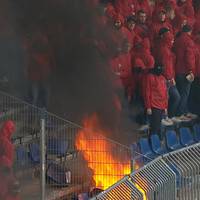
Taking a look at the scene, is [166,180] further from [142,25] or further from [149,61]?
[142,25]

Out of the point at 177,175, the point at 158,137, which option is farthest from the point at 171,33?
the point at 177,175

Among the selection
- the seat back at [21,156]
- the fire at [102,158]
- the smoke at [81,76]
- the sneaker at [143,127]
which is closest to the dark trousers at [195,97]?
the sneaker at [143,127]

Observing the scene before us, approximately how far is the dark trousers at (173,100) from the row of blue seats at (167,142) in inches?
20.0

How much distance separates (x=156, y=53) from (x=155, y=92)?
1.22m

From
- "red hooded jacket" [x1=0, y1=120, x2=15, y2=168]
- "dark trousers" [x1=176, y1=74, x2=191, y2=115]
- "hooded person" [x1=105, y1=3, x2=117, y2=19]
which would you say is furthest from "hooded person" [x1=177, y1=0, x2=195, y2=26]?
"red hooded jacket" [x1=0, y1=120, x2=15, y2=168]

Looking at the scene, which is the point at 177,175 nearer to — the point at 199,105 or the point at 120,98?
the point at 120,98

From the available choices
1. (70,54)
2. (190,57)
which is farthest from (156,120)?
(70,54)

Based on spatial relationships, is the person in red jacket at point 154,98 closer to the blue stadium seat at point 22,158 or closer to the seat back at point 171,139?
the seat back at point 171,139

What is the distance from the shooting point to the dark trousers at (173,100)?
14.1 meters

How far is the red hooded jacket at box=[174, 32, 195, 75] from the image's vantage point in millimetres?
14234

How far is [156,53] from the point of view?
46.2 ft

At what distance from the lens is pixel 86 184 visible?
10258mm

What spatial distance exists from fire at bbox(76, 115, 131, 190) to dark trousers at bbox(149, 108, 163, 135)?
9.80 ft

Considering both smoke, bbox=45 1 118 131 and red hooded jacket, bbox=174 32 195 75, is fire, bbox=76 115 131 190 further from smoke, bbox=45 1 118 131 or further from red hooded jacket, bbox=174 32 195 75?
red hooded jacket, bbox=174 32 195 75
